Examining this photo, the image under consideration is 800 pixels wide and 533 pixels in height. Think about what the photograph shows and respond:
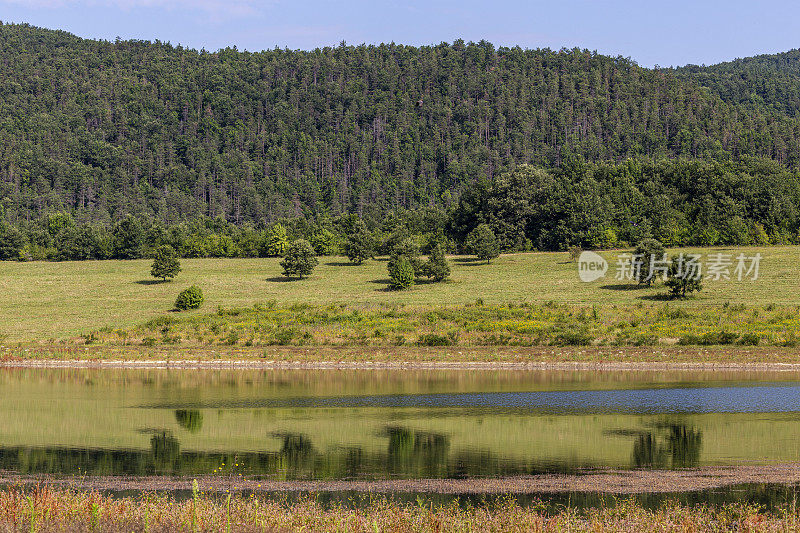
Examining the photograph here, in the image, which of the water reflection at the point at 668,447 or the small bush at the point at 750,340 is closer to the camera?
the water reflection at the point at 668,447

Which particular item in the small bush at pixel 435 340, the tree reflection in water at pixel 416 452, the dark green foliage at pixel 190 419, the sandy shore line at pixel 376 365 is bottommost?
the sandy shore line at pixel 376 365

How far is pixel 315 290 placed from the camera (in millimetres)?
104188

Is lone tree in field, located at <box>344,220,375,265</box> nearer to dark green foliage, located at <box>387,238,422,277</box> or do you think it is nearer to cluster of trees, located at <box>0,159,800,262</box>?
cluster of trees, located at <box>0,159,800,262</box>

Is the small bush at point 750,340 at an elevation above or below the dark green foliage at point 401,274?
below

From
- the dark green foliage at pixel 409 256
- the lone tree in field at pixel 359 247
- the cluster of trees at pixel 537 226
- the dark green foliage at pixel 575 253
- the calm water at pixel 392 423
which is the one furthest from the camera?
the cluster of trees at pixel 537 226

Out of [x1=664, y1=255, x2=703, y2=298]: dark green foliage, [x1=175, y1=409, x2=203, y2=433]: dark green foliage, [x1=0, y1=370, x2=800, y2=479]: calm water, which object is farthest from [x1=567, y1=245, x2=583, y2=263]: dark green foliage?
[x1=175, y1=409, x2=203, y2=433]: dark green foliage

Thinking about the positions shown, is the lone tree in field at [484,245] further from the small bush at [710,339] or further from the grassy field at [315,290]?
the small bush at [710,339]

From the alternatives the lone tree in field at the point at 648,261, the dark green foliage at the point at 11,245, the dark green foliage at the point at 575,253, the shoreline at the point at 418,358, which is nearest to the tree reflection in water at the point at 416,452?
the shoreline at the point at 418,358

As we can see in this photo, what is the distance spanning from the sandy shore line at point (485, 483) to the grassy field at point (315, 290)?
162 ft

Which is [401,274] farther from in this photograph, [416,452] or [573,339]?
[416,452]

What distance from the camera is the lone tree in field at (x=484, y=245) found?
418ft

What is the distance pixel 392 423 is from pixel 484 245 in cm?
9156

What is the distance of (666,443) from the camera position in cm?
3284

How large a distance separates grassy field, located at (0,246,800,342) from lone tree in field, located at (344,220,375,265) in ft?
5.92
